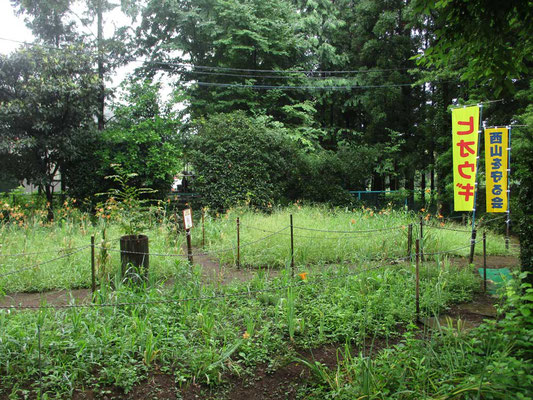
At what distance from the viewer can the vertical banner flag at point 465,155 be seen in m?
7.69

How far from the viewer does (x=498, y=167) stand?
8.42 metres

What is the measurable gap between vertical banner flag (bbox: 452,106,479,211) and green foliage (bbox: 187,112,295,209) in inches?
234

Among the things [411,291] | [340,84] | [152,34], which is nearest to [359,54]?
[340,84]

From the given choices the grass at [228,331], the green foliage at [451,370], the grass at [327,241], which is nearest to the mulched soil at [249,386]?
the grass at [228,331]

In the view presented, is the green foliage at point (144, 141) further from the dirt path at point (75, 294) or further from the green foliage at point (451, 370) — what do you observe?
the green foliage at point (451, 370)

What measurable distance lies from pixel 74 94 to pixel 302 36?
10.3 m

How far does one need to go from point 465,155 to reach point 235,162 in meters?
6.89

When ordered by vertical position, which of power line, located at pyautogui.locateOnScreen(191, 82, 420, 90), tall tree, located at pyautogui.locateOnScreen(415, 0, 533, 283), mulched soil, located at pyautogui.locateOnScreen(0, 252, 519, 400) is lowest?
mulched soil, located at pyautogui.locateOnScreen(0, 252, 519, 400)

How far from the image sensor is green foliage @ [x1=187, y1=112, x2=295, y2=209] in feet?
40.3

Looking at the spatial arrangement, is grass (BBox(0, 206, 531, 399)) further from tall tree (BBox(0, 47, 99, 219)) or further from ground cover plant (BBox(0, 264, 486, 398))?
tall tree (BBox(0, 47, 99, 219))

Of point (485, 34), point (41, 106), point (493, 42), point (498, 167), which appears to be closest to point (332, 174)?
point (498, 167)

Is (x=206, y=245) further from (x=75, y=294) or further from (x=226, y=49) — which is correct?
(x=226, y=49)

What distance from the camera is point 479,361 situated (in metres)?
2.93

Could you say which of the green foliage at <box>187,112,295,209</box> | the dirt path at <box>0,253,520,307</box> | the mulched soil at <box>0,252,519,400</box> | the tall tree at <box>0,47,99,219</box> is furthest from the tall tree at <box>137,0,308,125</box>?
the mulched soil at <box>0,252,519,400</box>
